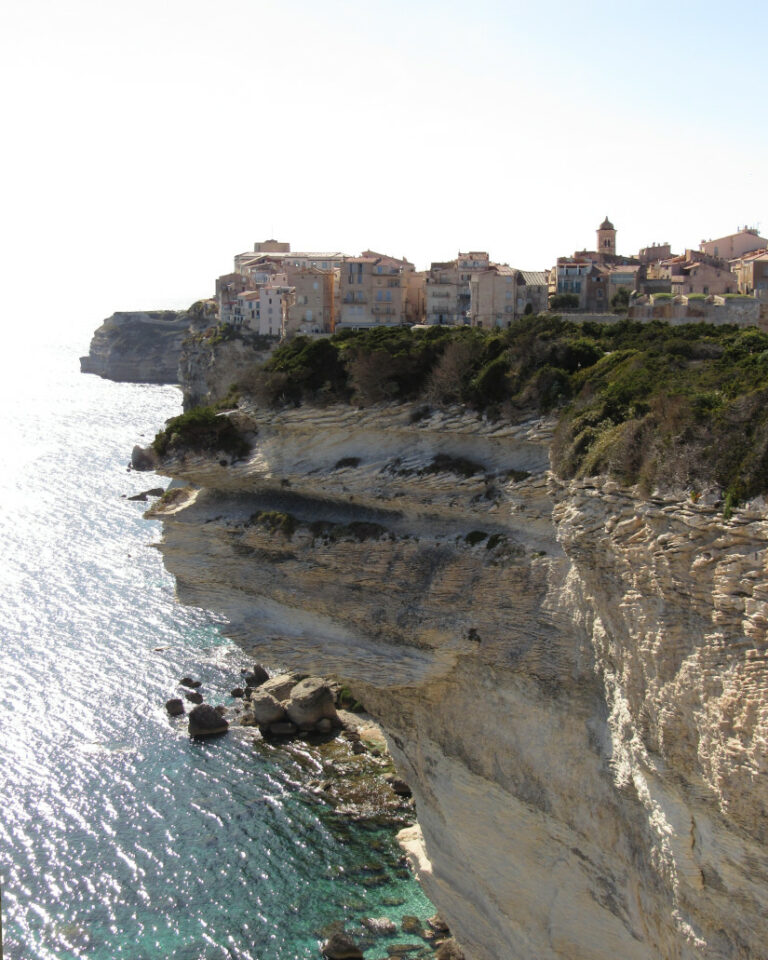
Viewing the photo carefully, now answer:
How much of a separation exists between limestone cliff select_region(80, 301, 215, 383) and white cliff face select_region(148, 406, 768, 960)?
422 ft

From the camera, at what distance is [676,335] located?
102 ft

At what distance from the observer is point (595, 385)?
24828mm

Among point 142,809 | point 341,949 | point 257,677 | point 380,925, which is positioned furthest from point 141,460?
point 341,949

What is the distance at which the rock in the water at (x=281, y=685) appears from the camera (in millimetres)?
40188

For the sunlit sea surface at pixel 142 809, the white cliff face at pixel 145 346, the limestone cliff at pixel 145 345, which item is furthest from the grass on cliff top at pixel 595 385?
the white cliff face at pixel 145 346

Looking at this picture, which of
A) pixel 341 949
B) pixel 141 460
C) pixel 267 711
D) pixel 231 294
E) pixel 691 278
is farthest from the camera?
pixel 231 294

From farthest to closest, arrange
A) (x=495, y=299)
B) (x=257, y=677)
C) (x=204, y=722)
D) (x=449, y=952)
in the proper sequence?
(x=495, y=299) → (x=257, y=677) → (x=204, y=722) → (x=449, y=952)

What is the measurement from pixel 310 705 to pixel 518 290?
29.3 metres

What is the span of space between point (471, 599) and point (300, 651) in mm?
6005

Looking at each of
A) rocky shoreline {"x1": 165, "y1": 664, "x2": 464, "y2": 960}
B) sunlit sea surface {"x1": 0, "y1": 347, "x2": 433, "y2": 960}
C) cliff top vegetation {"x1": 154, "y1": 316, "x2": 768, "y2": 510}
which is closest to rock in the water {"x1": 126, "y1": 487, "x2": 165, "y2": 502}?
sunlit sea surface {"x1": 0, "y1": 347, "x2": 433, "y2": 960}

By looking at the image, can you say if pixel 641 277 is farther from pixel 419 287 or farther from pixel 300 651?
pixel 300 651

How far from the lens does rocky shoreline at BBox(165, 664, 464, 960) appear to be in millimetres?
26422

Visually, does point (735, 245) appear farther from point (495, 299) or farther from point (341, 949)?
point (341, 949)

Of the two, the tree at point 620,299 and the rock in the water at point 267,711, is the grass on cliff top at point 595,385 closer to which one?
the rock in the water at point 267,711
